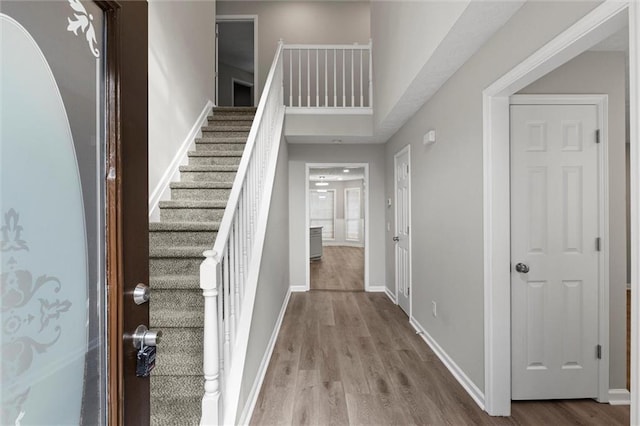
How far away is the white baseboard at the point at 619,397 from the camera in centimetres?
206

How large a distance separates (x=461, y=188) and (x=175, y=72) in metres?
2.93

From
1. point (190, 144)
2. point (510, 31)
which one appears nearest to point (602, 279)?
point (510, 31)

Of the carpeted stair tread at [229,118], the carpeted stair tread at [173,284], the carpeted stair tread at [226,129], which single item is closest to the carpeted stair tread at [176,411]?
the carpeted stair tread at [173,284]

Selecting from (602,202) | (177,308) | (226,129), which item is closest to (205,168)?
(226,129)

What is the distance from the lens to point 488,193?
1.94 m

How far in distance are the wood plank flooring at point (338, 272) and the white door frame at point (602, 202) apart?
319cm

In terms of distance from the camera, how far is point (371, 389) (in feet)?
7.18

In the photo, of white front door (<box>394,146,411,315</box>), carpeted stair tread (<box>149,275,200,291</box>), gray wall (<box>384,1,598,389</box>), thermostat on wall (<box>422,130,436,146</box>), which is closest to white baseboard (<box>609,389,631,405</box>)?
gray wall (<box>384,1,598,389</box>)

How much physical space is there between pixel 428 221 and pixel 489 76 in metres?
1.39

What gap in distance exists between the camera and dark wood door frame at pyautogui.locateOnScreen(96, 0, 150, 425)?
2.28 ft

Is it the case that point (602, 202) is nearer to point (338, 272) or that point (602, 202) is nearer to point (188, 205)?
point (188, 205)

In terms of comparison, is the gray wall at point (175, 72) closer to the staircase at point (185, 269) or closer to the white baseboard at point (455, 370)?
the staircase at point (185, 269)

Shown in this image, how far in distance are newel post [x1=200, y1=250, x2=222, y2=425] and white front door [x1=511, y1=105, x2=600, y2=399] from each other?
1891mm

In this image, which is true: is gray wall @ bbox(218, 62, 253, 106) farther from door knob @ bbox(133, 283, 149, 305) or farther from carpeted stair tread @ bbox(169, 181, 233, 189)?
door knob @ bbox(133, 283, 149, 305)
